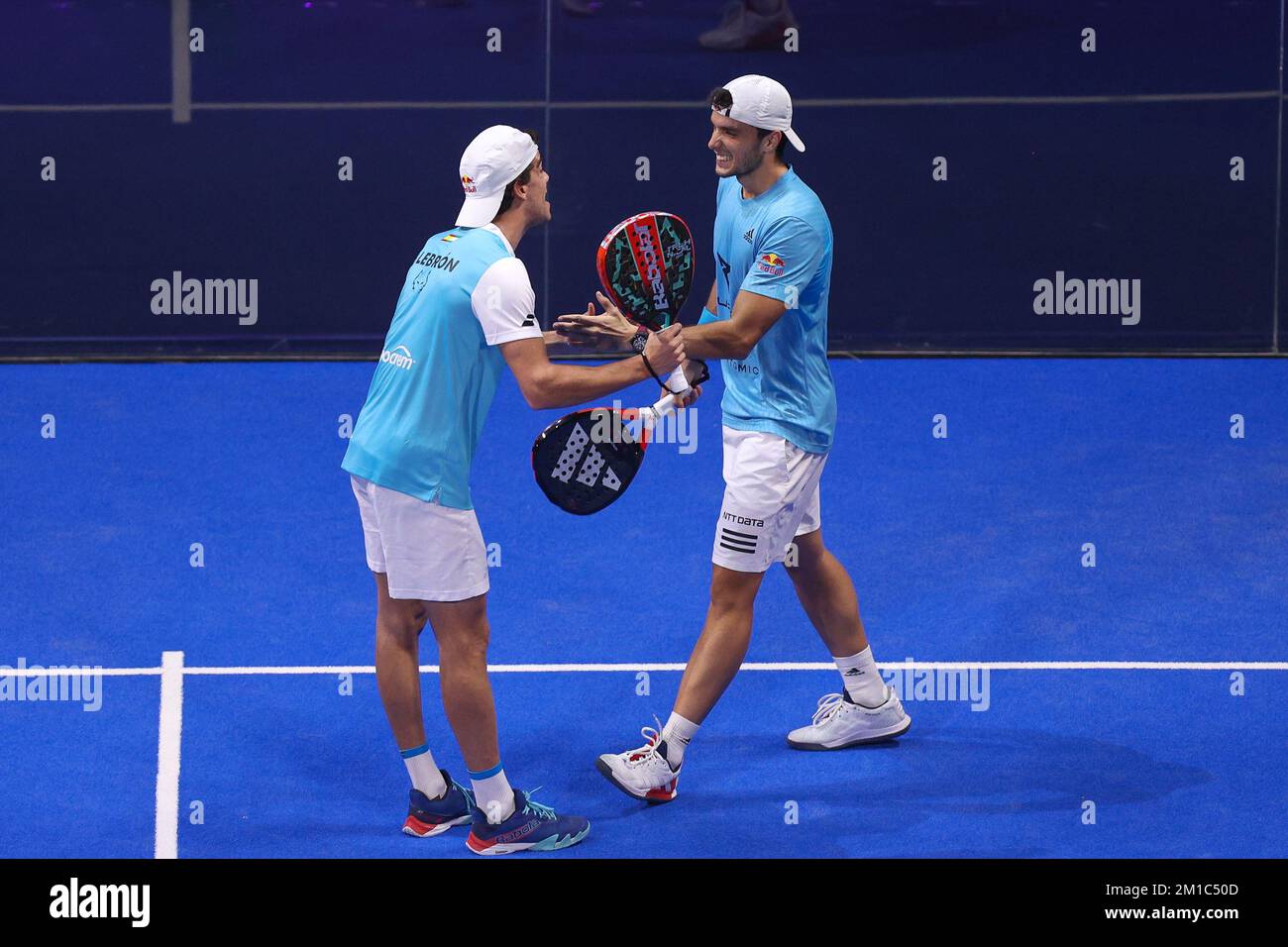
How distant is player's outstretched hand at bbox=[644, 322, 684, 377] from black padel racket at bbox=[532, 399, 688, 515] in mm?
193

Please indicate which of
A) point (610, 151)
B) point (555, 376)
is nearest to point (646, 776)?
point (555, 376)

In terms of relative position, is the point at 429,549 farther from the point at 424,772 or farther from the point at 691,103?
the point at 691,103

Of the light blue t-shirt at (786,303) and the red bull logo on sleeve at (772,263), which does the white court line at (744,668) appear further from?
Result: the red bull logo on sleeve at (772,263)

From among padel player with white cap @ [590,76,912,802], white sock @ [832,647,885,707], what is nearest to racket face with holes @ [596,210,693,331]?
padel player with white cap @ [590,76,912,802]

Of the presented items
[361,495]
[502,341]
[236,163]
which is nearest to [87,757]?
[361,495]

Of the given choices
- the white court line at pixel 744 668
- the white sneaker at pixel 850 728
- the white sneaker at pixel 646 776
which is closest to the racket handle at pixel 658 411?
the white sneaker at pixel 646 776

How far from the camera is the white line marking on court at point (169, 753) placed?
5.73 m

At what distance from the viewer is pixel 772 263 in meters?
5.93

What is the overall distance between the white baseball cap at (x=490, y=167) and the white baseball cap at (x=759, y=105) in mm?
800

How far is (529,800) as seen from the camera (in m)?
5.82

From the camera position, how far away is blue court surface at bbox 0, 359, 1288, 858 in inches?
234

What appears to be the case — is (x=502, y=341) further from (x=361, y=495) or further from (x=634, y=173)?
(x=634, y=173)

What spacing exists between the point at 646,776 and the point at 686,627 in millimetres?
1805

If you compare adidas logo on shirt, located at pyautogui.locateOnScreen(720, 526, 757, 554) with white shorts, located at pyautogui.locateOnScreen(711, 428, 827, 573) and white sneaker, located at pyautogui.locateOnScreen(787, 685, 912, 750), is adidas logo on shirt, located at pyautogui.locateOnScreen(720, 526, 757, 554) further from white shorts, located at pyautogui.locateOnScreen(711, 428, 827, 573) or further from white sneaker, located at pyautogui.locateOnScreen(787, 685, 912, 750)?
white sneaker, located at pyautogui.locateOnScreen(787, 685, 912, 750)
